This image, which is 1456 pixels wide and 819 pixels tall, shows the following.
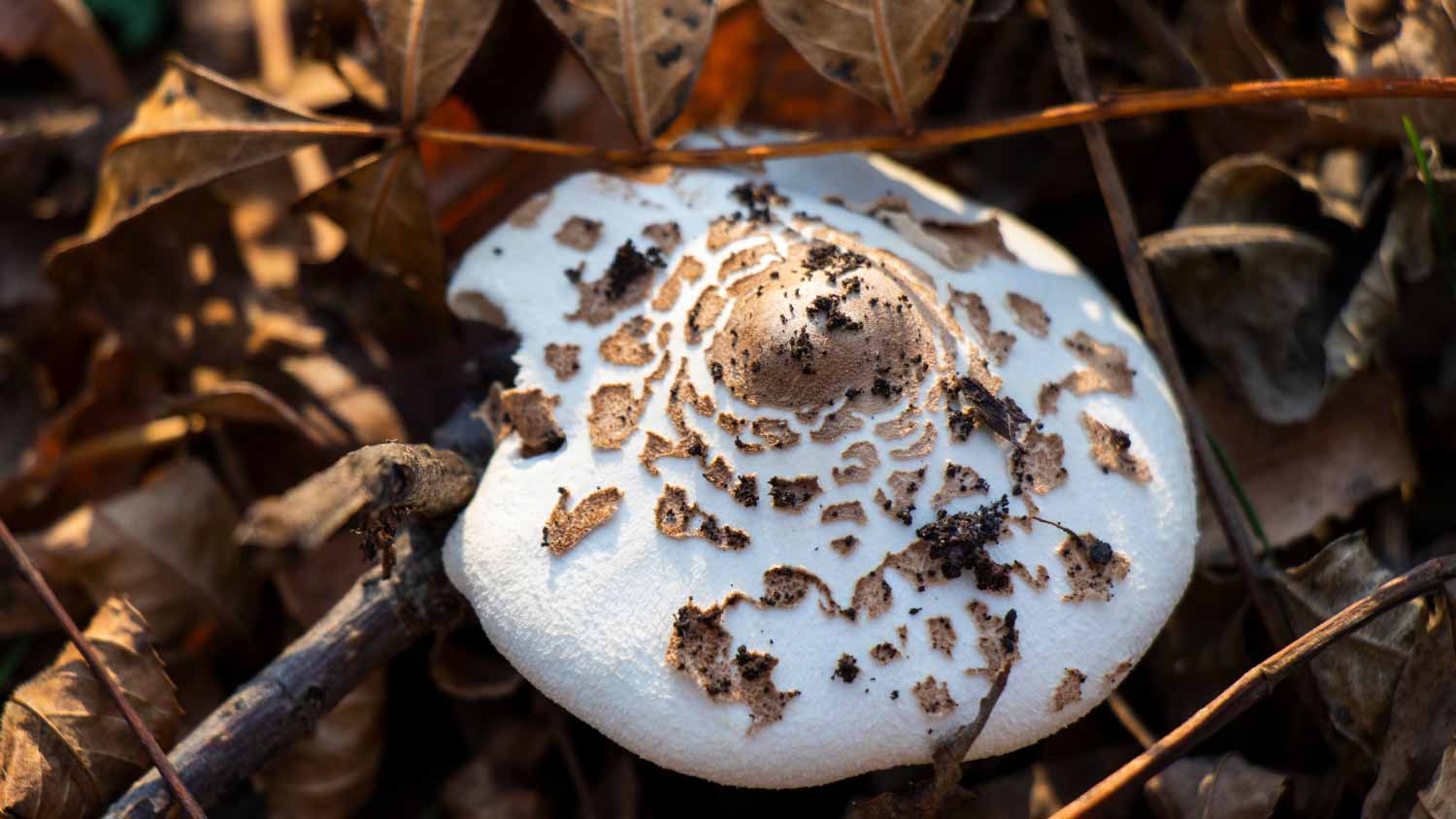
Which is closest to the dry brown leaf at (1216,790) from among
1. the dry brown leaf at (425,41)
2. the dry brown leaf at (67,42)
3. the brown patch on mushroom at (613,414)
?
the brown patch on mushroom at (613,414)

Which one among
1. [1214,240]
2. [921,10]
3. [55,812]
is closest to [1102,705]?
[1214,240]

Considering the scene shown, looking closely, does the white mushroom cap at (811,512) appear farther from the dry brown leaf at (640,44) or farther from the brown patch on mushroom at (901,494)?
the dry brown leaf at (640,44)

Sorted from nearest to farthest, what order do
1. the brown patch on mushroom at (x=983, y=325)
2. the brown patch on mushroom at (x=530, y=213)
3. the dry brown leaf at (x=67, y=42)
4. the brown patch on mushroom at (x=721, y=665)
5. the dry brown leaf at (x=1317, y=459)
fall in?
the brown patch on mushroom at (x=721, y=665)
the brown patch on mushroom at (x=983, y=325)
the brown patch on mushroom at (x=530, y=213)
the dry brown leaf at (x=1317, y=459)
the dry brown leaf at (x=67, y=42)

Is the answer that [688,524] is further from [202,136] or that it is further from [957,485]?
[202,136]

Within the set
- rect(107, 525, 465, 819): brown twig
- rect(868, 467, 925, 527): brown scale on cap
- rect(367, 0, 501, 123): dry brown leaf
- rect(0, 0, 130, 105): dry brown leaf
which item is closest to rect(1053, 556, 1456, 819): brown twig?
rect(868, 467, 925, 527): brown scale on cap

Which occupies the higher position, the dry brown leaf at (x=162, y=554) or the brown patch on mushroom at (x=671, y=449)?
the brown patch on mushroom at (x=671, y=449)

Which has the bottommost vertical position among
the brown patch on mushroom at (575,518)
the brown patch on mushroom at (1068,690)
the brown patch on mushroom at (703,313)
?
the brown patch on mushroom at (1068,690)

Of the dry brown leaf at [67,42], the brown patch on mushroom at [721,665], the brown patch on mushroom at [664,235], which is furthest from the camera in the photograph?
the dry brown leaf at [67,42]
